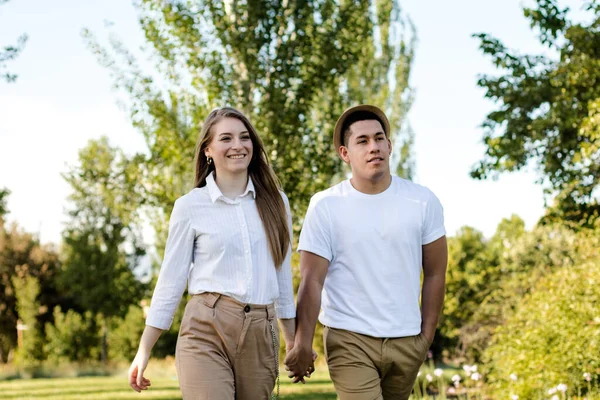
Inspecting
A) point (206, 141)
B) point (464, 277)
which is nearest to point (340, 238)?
point (206, 141)

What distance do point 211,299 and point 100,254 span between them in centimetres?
2827

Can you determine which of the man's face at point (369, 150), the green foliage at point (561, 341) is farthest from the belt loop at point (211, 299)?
the green foliage at point (561, 341)

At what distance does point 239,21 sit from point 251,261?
828cm

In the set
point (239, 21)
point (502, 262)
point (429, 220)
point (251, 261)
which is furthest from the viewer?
point (502, 262)

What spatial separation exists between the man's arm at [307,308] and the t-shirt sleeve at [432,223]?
1.73ft

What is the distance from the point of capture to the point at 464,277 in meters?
21.2

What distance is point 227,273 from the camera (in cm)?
369

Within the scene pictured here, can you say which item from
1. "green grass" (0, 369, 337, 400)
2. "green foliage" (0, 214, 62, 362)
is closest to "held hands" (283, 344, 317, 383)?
"green grass" (0, 369, 337, 400)

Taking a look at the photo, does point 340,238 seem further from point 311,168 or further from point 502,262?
point 502,262

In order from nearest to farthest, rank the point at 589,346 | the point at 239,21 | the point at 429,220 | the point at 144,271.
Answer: the point at 429,220 → the point at 589,346 → the point at 239,21 → the point at 144,271

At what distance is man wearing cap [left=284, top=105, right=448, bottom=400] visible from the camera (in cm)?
387

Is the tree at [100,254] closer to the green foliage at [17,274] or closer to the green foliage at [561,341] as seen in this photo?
the green foliage at [17,274]

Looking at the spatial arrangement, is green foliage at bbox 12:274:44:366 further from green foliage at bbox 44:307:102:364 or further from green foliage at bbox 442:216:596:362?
green foliage at bbox 442:216:596:362

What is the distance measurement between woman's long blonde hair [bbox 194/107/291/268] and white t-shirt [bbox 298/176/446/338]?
0.49 feet
